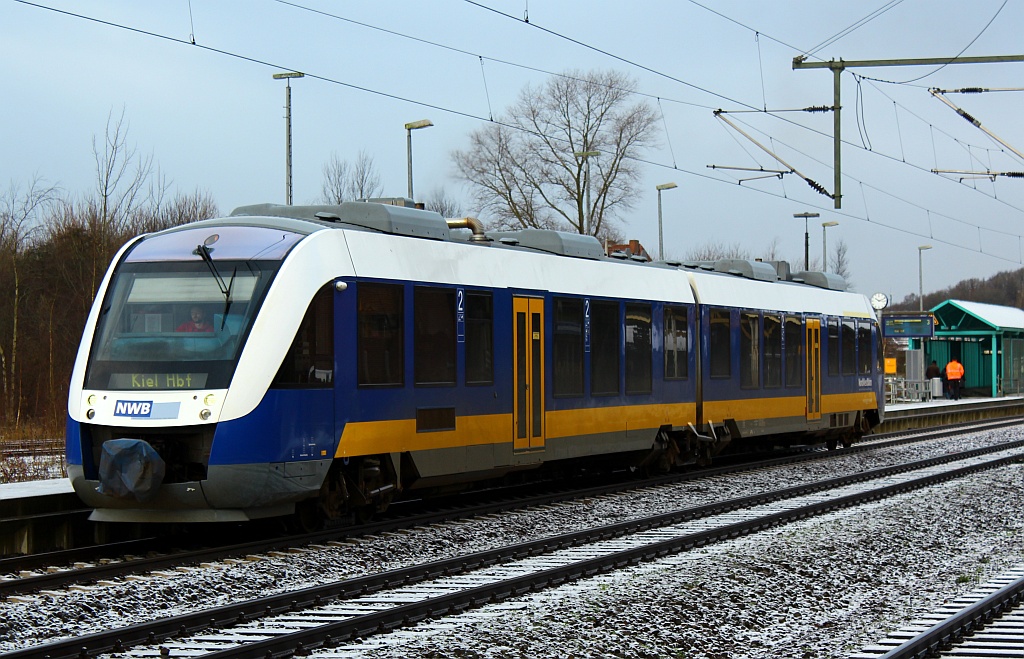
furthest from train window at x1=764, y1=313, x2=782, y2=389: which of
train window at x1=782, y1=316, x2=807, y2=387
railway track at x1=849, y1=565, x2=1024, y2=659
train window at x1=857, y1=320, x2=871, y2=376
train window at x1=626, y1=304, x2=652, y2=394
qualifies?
railway track at x1=849, y1=565, x2=1024, y2=659

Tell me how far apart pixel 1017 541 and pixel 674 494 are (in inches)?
190

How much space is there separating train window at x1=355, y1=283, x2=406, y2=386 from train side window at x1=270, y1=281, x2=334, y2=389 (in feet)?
1.42

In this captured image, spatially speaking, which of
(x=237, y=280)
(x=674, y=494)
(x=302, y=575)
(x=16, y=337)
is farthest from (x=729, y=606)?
(x=16, y=337)

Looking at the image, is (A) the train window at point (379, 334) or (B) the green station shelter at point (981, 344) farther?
(B) the green station shelter at point (981, 344)

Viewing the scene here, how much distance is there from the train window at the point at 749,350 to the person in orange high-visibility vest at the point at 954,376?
28.4m

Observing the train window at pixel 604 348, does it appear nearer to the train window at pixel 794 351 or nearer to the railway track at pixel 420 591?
the railway track at pixel 420 591

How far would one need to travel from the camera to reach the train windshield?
1122 cm

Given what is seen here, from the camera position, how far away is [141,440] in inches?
434

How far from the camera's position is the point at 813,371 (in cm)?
2334

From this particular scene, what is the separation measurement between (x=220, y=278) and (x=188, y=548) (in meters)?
2.48

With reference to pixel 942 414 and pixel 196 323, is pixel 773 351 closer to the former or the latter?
pixel 196 323

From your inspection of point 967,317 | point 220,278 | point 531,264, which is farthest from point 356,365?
point 967,317

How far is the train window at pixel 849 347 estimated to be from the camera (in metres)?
25.0

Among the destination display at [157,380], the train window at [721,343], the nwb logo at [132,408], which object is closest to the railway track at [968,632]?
the destination display at [157,380]
